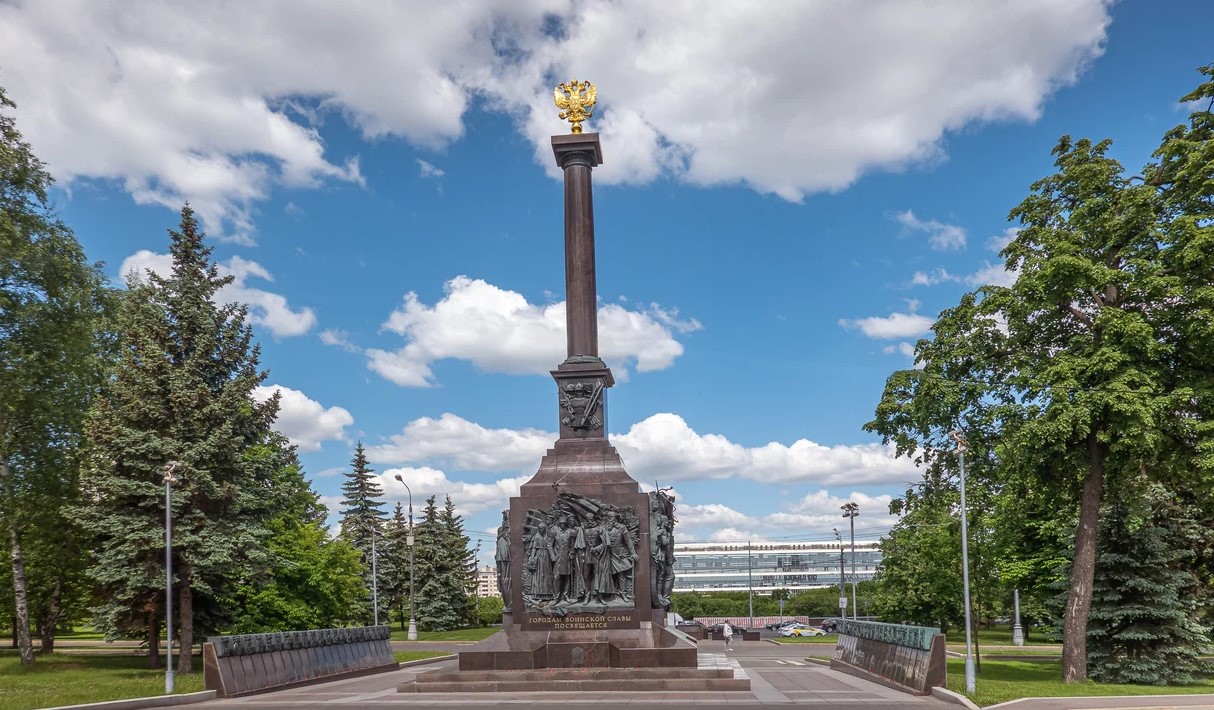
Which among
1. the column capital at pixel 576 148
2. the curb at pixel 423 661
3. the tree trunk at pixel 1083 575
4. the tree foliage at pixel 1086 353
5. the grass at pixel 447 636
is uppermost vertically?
the column capital at pixel 576 148

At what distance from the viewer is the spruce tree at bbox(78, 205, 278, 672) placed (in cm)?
2547

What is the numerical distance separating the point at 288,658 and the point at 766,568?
13062cm

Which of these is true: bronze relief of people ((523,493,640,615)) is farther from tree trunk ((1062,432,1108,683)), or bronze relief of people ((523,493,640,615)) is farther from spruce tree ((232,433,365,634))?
spruce tree ((232,433,365,634))

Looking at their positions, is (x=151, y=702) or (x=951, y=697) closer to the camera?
(x=951, y=697)

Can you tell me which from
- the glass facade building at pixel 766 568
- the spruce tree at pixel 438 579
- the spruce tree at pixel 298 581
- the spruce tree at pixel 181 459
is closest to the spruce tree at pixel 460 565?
the spruce tree at pixel 438 579

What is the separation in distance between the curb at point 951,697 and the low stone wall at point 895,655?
26 cm

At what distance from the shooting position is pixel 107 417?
2677 centimetres

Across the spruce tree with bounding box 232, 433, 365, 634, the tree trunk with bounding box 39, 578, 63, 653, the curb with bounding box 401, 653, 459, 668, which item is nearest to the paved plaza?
the curb with bounding box 401, 653, 459, 668

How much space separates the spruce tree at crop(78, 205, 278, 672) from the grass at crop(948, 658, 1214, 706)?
1907 centimetres

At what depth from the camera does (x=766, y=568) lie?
146m

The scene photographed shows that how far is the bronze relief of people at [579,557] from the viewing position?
21.4 metres

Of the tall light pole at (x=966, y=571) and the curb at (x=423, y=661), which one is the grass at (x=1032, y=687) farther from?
the curb at (x=423, y=661)

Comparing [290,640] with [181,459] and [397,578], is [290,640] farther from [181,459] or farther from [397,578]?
[397,578]

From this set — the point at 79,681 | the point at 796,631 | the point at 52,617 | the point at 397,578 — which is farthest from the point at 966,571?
the point at 397,578
